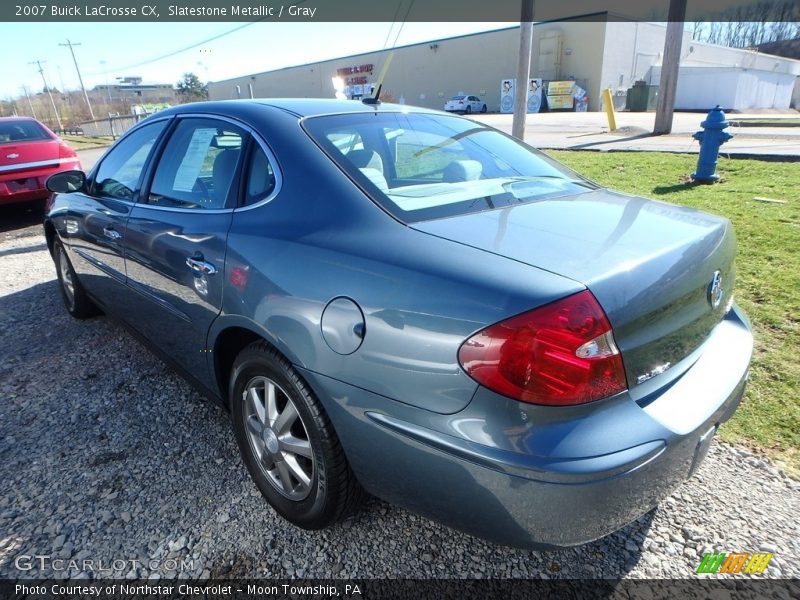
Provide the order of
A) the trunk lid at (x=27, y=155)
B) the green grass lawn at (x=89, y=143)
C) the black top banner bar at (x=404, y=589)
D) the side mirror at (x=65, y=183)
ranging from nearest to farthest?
the black top banner bar at (x=404, y=589)
the side mirror at (x=65, y=183)
the trunk lid at (x=27, y=155)
the green grass lawn at (x=89, y=143)

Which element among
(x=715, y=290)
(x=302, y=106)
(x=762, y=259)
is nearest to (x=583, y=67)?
(x=762, y=259)

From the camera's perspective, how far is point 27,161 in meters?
7.52

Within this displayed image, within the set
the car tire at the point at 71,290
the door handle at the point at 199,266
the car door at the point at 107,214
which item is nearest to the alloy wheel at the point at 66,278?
the car tire at the point at 71,290

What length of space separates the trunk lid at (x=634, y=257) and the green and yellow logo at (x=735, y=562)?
82 cm

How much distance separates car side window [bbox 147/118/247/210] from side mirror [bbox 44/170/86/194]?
4.24ft

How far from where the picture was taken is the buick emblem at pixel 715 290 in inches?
70.9

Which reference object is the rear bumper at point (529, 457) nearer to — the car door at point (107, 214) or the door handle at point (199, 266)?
the door handle at point (199, 266)

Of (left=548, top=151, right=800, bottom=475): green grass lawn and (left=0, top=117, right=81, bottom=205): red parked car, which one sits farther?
(left=0, top=117, right=81, bottom=205): red parked car

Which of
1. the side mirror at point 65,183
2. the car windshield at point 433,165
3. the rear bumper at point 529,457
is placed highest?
the car windshield at point 433,165

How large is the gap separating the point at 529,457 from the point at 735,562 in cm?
117

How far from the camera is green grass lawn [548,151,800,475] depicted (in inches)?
102

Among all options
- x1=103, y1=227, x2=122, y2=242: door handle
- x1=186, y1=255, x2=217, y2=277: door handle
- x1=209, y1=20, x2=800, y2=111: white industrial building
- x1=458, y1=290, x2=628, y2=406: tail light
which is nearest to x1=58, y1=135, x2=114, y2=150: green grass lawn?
x1=209, y1=20, x2=800, y2=111: white industrial building

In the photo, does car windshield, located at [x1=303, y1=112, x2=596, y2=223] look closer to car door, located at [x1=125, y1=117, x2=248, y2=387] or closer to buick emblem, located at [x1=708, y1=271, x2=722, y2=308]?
car door, located at [x1=125, y1=117, x2=248, y2=387]
